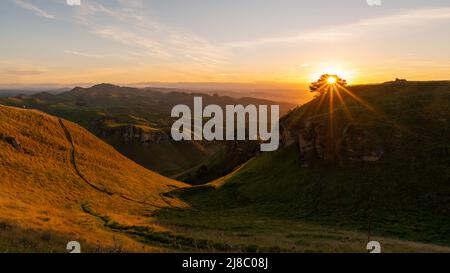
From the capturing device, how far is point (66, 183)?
52562 millimetres

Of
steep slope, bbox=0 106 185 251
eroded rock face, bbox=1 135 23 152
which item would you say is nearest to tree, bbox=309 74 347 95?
steep slope, bbox=0 106 185 251

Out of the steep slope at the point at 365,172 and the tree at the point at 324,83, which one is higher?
the tree at the point at 324,83

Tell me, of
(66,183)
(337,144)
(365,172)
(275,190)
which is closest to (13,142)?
(66,183)

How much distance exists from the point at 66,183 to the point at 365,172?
45.8m

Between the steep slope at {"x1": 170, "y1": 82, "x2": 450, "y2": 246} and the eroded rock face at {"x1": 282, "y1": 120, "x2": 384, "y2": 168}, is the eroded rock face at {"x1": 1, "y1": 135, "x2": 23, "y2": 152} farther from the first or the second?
the eroded rock face at {"x1": 282, "y1": 120, "x2": 384, "y2": 168}

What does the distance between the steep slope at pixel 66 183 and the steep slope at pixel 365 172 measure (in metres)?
13.5

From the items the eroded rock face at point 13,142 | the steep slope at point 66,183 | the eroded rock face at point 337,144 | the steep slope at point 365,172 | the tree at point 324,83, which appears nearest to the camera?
the steep slope at point 66,183

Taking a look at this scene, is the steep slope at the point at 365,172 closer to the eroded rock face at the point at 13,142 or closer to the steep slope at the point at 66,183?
the steep slope at the point at 66,183

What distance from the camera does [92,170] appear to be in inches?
2530

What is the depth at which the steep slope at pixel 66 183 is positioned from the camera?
29.9 metres

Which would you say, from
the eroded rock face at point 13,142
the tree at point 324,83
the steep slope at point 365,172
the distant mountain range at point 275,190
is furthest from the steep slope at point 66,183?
the tree at point 324,83

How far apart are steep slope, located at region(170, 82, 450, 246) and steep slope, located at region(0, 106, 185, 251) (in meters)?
13.5

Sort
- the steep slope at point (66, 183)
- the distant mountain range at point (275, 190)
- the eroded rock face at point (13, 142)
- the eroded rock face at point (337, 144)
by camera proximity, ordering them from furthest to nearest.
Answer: the eroded rock face at point (337, 144) < the eroded rock face at point (13, 142) < the distant mountain range at point (275, 190) < the steep slope at point (66, 183)
